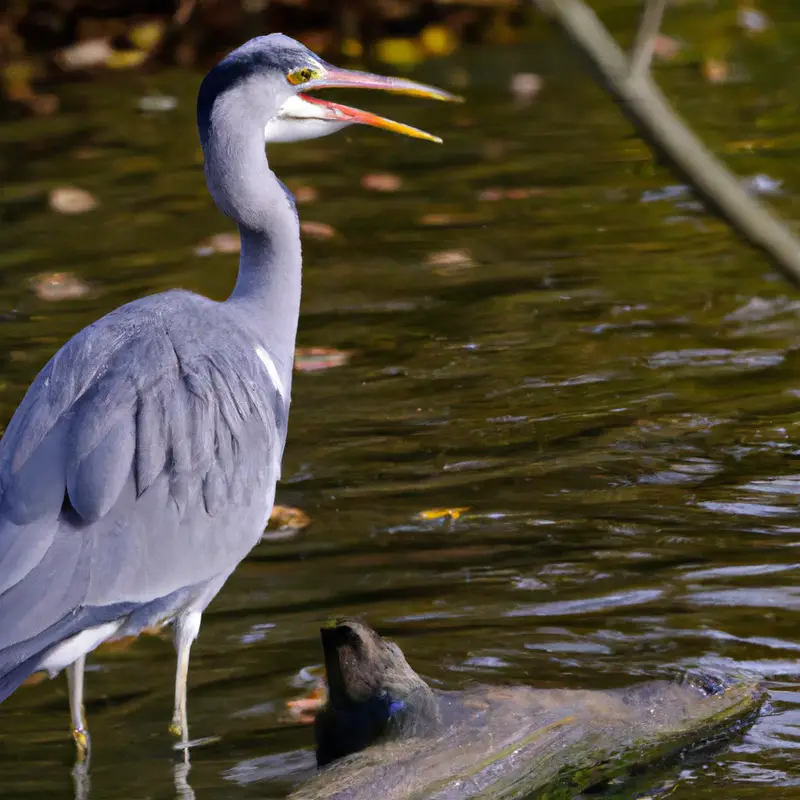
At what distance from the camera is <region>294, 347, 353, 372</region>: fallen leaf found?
654 centimetres

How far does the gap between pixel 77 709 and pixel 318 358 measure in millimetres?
2955

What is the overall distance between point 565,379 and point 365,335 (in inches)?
42.8

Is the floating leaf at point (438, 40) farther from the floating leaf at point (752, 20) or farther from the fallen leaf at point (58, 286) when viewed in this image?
the fallen leaf at point (58, 286)

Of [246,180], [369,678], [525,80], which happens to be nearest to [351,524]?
[246,180]

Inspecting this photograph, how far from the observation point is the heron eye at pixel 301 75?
452 cm

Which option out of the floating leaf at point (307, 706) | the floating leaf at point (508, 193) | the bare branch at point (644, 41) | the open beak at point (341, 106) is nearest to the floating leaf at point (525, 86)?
the floating leaf at point (508, 193)

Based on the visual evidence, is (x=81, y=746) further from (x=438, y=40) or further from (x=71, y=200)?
(x=438, y=40)

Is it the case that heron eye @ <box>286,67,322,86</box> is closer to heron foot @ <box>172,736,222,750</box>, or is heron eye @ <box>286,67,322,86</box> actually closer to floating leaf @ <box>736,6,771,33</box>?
heron foot @ <box>172,736,222,750</box>

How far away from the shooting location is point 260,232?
4418 millimetres

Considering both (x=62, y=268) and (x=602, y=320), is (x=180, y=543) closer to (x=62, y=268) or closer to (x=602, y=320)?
(x=602, y=320)

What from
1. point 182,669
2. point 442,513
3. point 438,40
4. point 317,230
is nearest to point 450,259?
point 317,230

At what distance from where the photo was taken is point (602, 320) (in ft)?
22.4

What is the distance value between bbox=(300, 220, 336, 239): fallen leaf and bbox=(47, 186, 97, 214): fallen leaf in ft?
4.80

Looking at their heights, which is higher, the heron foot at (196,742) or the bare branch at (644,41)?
the bare branch at (644,41)
